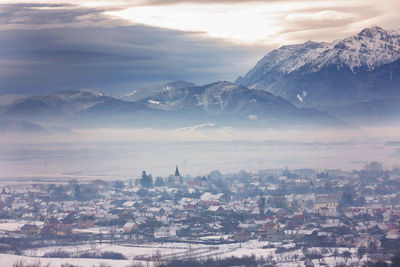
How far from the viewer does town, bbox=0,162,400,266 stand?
59.5 ft

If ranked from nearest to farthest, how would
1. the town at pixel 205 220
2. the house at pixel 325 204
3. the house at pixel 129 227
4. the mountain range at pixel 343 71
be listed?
the town at pixel 205 220 → the house at pixel 129 227 → the house at pixel 325 204 → the mountain range at pixel 343 71

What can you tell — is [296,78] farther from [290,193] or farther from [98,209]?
[98,209]

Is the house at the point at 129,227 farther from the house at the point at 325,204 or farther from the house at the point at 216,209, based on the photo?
the house at the point at 325,204

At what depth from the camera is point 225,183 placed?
37.8m

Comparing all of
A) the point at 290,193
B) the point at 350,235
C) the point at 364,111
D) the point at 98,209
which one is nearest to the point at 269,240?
the point at 350,235

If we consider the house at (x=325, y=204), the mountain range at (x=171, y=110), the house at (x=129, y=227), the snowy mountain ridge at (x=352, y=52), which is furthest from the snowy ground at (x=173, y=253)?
the snowy mountain ridge at (x=352, y=52)

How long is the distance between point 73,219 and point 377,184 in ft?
47.1

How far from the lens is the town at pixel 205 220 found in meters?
18.1

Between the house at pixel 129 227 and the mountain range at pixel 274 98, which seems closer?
the house at pixel 129 227

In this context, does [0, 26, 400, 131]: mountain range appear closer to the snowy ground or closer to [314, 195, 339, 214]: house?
[314, 195, 339, 214]: house

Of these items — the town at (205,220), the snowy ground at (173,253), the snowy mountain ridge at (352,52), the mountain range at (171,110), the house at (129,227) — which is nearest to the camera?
the snowy ground at (173,253)

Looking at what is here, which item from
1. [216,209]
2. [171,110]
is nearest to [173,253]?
[216,209]

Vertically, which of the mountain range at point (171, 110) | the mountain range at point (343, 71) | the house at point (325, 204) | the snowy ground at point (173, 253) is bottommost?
the snowy ground at point (173, 253)

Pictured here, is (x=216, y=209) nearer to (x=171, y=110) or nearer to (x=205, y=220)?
(x=205, y=220)
